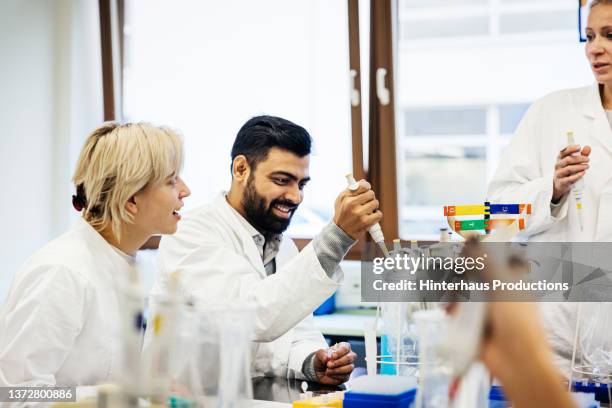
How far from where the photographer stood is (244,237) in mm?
2166

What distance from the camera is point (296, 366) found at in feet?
6.16

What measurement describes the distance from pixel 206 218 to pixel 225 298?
0.37 m

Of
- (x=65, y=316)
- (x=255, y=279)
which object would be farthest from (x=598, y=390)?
(x=65, y=316)

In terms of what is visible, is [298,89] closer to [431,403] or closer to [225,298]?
[225,298]

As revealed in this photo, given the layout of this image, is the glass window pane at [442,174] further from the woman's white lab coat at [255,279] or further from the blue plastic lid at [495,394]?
the blue plastic lid at [495,394]

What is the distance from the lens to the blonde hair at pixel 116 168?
5.49 ft

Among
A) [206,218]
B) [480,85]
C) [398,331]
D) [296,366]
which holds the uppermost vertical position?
[480,85]

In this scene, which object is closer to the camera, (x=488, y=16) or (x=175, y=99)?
(x=488, y=16)

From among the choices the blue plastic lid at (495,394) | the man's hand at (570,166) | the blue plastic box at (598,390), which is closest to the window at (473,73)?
the man's hand at (570,166)

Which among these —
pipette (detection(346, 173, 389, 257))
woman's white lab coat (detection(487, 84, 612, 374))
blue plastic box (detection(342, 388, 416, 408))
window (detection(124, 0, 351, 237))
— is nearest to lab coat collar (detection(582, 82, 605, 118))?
woman's white lab coat (detection(487, 84, 612, 374))

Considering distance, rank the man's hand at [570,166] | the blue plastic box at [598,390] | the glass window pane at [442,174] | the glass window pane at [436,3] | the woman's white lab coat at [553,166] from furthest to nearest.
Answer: the glass window pane at [442,174], the glass window pane at [436,3], the woman's white lab coat at [553,166], the man's hand at [570,166], the blue plastic box at [598,390]

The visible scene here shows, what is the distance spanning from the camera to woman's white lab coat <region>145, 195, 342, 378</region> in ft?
5.63

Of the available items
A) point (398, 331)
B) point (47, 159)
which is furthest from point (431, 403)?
point (47, 159)

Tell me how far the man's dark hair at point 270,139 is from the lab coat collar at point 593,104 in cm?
84
